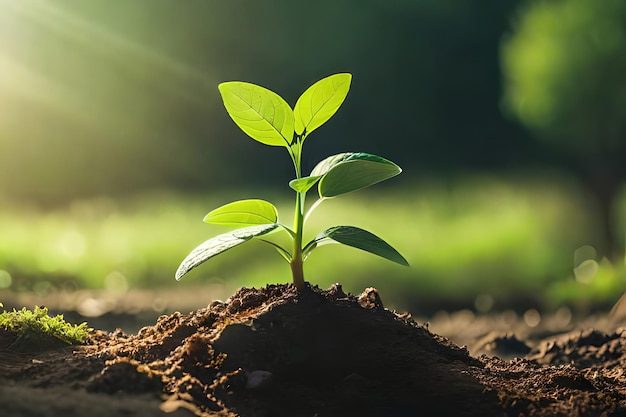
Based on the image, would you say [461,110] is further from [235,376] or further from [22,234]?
[235,376]

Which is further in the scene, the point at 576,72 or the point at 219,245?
the point at 576,72

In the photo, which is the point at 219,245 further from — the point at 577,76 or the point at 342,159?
the point at 577,76

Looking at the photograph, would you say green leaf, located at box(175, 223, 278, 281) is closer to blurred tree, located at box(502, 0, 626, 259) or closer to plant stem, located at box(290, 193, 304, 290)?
plant stem, located at box(290, 193, 304, 290)

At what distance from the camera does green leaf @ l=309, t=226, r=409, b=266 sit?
184 cm

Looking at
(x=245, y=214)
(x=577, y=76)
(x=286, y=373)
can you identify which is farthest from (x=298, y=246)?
(x=577, y=76)

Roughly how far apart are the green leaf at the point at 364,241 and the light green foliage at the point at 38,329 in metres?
0.78

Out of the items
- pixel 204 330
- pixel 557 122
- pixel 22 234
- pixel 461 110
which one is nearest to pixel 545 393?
pixel 204 330

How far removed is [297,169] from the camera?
2.04 metres

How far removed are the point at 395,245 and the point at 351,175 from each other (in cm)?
383

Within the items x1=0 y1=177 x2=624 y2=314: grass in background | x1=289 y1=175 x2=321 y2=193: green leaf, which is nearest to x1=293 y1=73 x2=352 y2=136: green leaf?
x1=289 y1=175 x2=321 y2=193: green leaf

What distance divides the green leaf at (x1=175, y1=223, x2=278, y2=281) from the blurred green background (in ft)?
11.4

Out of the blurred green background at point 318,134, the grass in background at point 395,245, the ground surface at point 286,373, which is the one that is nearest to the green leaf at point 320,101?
the ground surface at point 286,373

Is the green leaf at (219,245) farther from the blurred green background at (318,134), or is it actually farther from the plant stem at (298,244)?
the blurred green background at (318,134)

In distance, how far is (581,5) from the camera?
6543 millimetres
